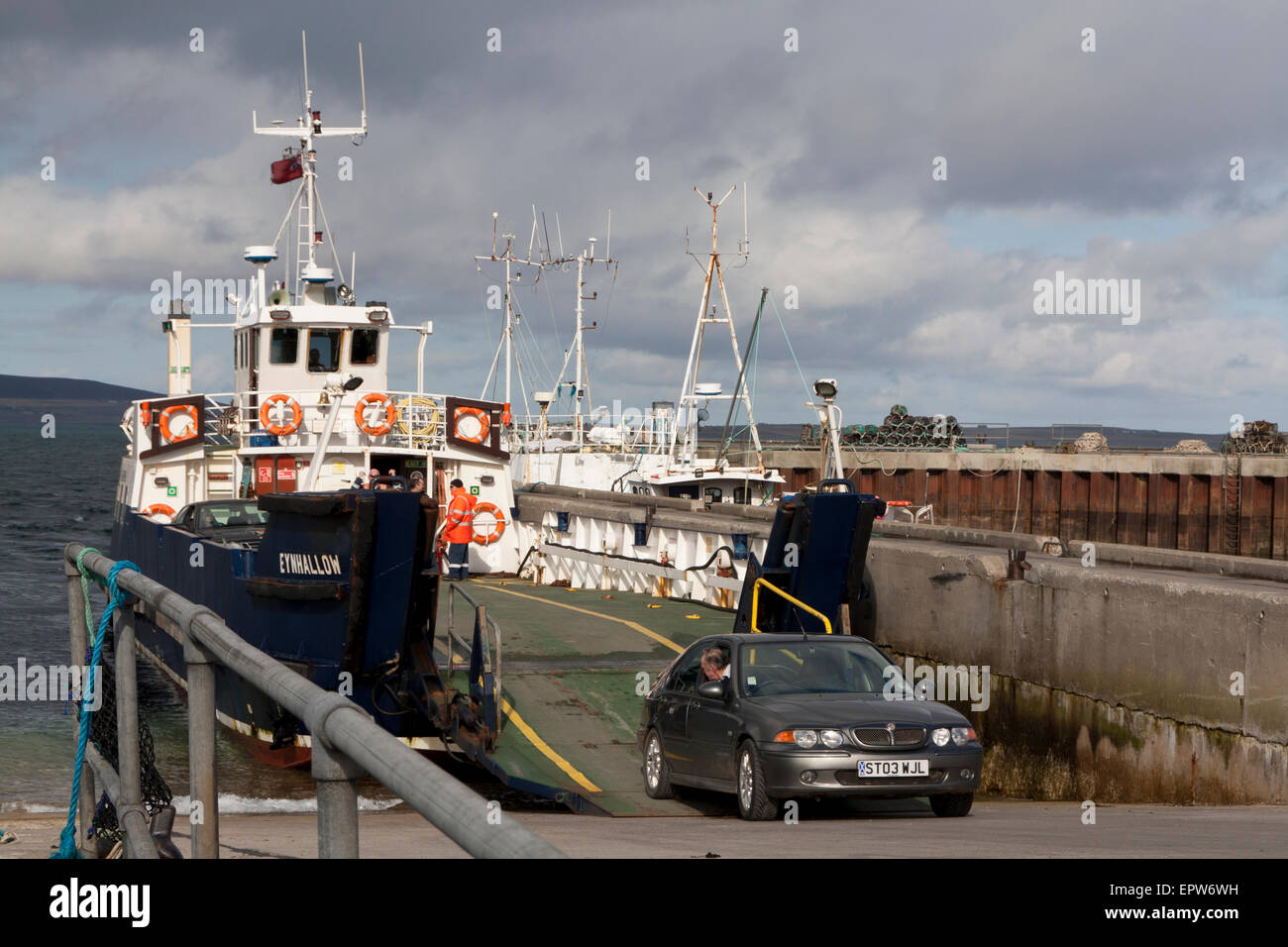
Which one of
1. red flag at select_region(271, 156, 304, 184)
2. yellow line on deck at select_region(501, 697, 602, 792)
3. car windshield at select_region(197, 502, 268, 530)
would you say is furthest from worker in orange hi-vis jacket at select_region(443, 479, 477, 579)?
yellow line on deck at select_region(501, 697, 602, 792)

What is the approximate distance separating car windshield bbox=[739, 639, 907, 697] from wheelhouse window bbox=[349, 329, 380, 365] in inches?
636

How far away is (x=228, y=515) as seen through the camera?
2038cm

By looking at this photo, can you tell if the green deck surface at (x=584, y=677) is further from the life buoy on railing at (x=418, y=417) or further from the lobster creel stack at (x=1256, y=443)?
the lobster creel stack at (x=1256, y=443)

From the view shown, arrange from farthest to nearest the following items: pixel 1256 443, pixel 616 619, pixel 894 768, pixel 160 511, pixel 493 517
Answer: pixel 1256 443 → pixel 493 517 → pixel 160 511 → pixel 616 619 → pixel 894 768

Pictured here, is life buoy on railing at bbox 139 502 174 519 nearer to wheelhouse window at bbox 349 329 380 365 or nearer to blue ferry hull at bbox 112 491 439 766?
wheelhouse window at bbox 349 329 380 365

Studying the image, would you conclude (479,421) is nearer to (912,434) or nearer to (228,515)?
(228,515)

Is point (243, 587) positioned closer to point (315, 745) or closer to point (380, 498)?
point (380, 498)

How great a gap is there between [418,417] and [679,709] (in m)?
14.6

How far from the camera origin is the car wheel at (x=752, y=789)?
10898 millimetres

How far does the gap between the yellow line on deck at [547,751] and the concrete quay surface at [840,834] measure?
0.69 metres

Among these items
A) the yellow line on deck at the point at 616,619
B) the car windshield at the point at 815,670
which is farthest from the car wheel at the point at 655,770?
the yellow line on deck at the point at 616,619

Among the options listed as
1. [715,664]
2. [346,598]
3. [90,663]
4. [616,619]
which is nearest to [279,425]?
[616,619]
